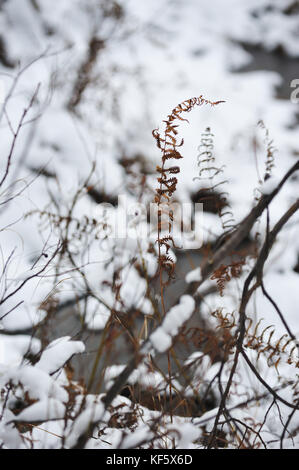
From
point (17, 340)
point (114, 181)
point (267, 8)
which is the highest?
point (267, 8)

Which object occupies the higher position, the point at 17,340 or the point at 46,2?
the point at 46,2

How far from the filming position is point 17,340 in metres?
1.77

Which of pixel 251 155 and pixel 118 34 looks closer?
pixel 251 155

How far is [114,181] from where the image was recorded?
8.89 ft

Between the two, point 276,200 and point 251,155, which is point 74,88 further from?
point 276,200

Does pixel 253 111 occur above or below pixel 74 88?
above

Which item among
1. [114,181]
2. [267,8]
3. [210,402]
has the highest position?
[267,8]

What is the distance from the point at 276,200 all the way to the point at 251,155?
632 mm

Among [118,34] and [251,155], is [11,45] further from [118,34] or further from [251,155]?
[251,155]
